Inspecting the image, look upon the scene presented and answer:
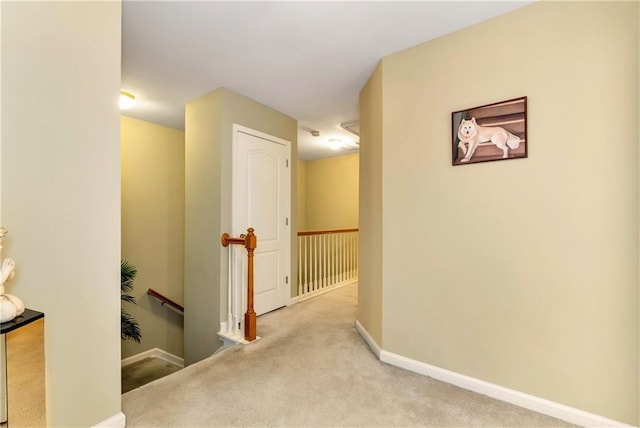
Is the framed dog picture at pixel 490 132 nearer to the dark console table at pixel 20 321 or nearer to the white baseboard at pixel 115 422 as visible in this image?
the dark console table at pixel 20 321

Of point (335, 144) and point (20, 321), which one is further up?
point (335, 144)

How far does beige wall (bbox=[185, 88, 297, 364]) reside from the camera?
9.31 ft

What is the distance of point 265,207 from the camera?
330 centimetres

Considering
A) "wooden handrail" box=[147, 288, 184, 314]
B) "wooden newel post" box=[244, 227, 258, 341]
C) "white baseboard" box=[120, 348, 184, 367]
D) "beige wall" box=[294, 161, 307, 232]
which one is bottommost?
"white baseboard" box=[120, 348, 184, 367]

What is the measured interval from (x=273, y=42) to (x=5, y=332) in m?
2.08

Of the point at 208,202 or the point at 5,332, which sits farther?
the point at 208,202

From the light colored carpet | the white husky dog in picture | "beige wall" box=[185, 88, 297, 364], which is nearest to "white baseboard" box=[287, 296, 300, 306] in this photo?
"beige wall" box=[185, 88, 297, 364]

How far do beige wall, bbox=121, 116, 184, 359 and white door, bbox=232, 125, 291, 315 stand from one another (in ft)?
5.20

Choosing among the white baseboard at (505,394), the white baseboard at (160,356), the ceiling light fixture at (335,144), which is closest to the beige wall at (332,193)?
the ceiling light fixture at (335,144)

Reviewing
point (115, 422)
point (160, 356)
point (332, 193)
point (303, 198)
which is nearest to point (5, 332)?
point (115, 422)

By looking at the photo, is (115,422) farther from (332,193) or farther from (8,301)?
(332,193)

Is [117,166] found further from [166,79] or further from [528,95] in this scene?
[528,95]

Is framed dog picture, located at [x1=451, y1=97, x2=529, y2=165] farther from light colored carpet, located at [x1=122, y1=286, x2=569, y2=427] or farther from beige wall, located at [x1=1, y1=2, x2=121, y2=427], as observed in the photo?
beige wall, located at [x1=1, y1=2, x2=121, y2=427]

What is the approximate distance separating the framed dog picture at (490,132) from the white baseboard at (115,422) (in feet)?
7.94
